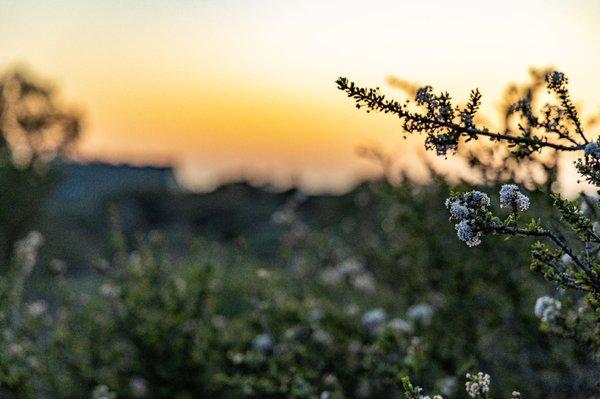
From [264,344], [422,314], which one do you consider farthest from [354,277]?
[264,344]

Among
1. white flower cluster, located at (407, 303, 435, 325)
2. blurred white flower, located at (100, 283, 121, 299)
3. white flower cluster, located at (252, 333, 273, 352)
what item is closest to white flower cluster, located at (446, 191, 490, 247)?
white flower cluster, located at (252, 333, 273, 352)

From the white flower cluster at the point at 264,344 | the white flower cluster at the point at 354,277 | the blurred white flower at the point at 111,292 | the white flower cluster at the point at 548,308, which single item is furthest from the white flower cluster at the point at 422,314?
the blurred white flower at the point at 111,292

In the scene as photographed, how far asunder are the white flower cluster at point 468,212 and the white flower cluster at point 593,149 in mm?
505

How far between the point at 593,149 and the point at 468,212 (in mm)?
619

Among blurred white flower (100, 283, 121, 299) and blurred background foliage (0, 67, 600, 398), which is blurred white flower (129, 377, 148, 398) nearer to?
blurred background foliage (0, 67, 600, 398)

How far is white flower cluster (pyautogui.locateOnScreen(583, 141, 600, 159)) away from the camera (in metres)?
3.22

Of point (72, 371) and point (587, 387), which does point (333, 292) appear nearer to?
point (72, 371)

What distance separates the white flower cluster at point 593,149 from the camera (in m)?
3.22

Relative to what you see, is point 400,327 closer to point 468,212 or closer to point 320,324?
point 320,324

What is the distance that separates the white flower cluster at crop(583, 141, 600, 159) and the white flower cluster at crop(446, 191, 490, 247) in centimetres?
51

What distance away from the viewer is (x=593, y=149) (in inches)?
127

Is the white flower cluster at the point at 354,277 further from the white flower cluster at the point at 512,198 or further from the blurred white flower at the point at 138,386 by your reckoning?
the white flower cluster at the point at 512,198

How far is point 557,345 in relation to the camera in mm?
6820

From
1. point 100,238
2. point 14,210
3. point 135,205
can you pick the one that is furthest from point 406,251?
point 135,205
